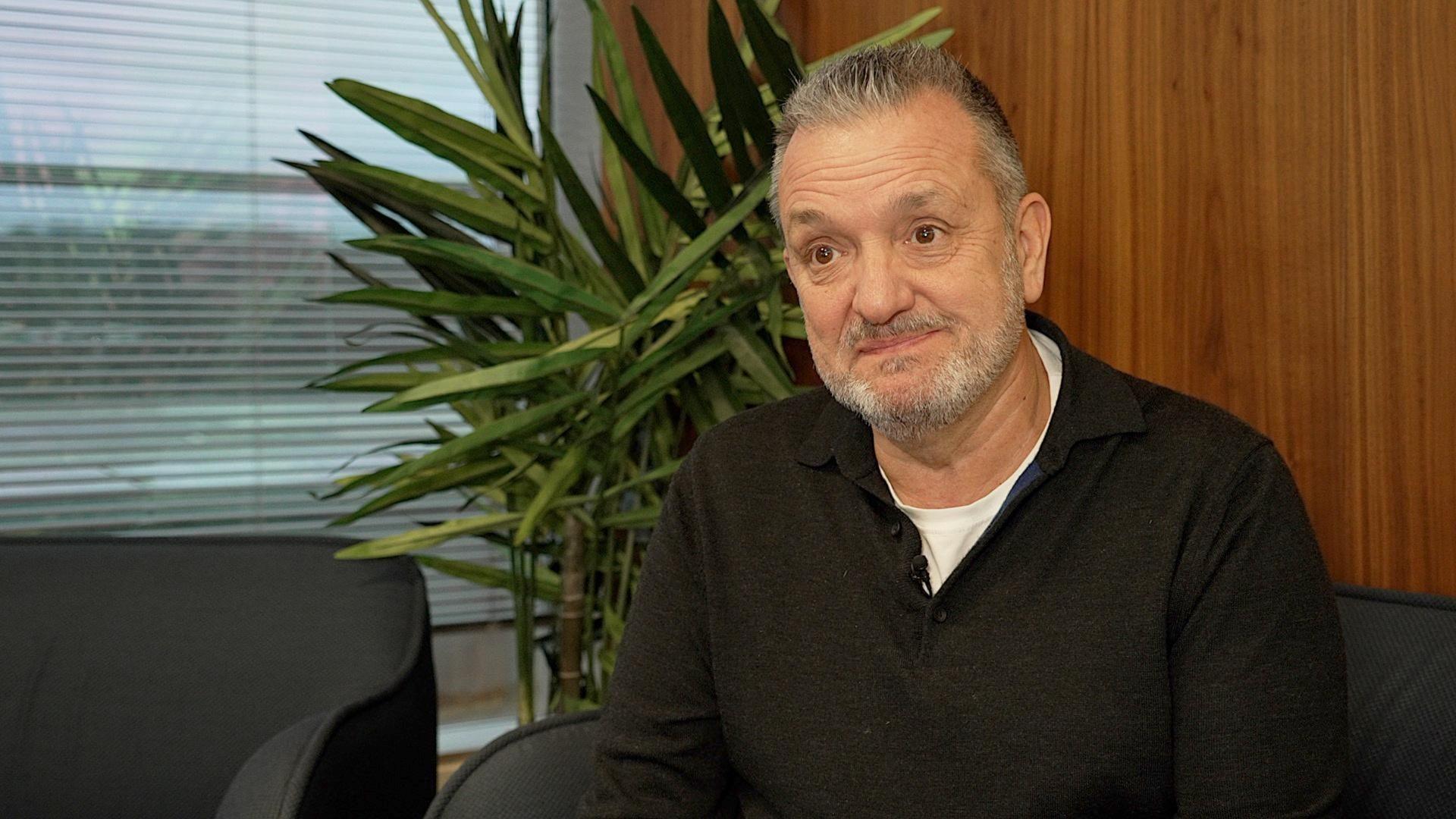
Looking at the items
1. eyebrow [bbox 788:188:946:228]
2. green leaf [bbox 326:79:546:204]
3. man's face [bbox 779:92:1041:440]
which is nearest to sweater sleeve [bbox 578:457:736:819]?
man's face [bbox 779:92:1041:440]

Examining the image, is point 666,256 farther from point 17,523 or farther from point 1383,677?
point 17,523

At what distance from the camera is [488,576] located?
2.18m

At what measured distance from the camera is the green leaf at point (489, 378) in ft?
5.96

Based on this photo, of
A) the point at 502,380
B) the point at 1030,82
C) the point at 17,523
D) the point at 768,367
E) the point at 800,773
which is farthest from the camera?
the point at 17,523

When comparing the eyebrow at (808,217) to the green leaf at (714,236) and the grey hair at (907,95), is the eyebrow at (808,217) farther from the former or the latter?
the green leaf at (714,236)

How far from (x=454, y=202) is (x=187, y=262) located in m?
1.13

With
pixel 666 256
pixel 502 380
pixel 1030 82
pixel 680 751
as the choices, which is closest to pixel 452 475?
pixel 502 380

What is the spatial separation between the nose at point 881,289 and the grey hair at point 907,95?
143 mm

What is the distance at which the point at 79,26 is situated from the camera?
2.70 meters

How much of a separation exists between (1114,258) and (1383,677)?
0.65 meters

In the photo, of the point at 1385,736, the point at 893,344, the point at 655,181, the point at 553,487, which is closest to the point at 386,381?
the point at 553,487

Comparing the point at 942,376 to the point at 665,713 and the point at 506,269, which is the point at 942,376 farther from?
the point at 506,269

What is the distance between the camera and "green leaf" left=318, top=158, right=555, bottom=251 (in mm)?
1972

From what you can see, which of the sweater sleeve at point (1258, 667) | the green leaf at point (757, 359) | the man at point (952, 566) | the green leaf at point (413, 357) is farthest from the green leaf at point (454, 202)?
the sweater sleeve at point (1258, 667)
